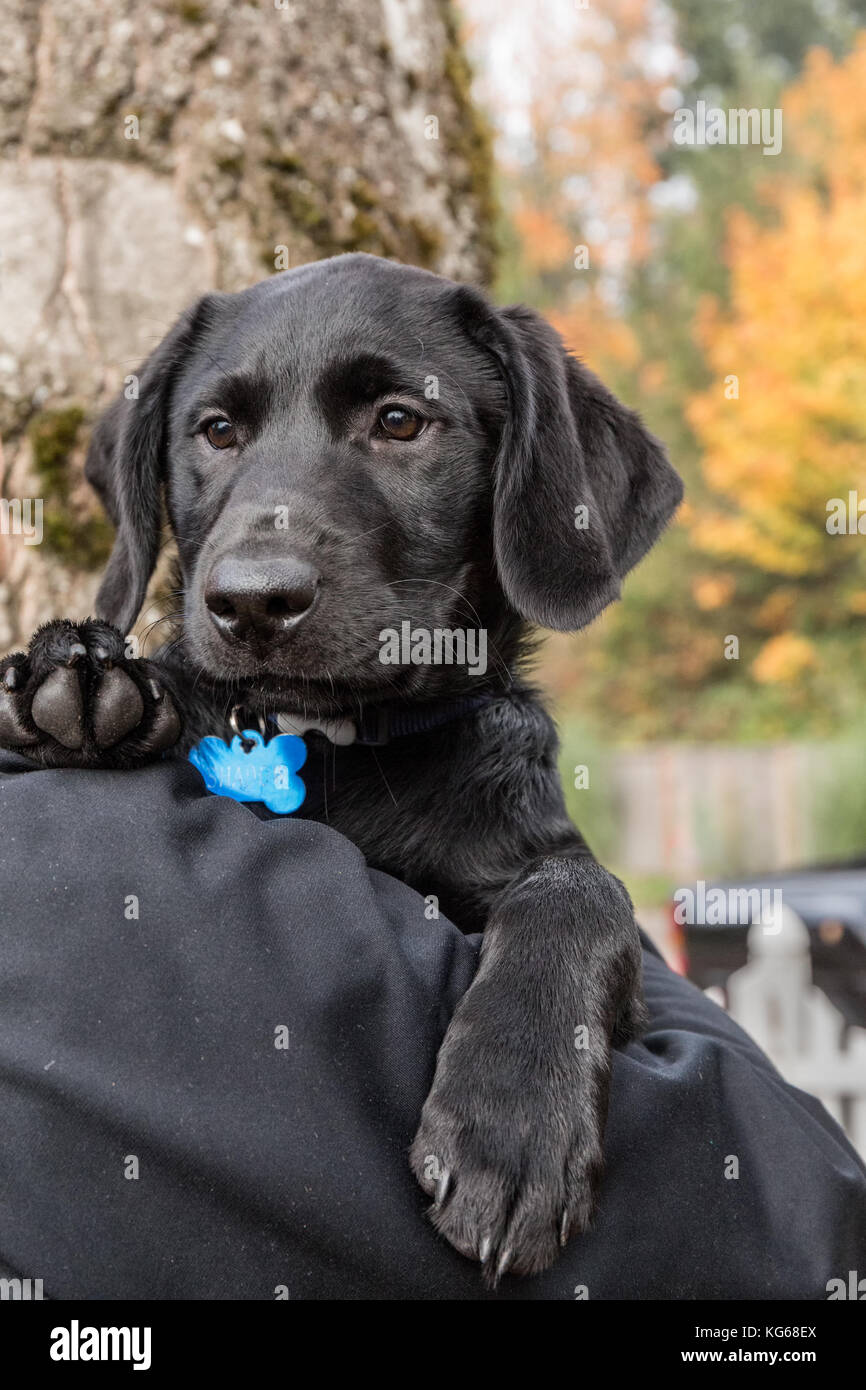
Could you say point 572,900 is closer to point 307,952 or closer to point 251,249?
point 307,952

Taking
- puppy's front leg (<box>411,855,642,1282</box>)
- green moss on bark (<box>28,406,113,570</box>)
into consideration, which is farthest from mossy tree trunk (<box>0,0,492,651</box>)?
puppy's front leg (<box>411,855,642,1282</box>)

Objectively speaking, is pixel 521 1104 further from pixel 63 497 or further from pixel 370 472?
pixel 63 497

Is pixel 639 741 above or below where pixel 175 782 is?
above

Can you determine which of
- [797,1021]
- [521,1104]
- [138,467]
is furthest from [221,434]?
[797,1021]

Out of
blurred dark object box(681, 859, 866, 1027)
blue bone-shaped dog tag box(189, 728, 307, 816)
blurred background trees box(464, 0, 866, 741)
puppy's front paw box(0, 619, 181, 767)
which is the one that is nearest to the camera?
puppy's front paw box(0, 619, 181, 767)

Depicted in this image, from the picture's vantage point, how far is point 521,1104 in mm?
1579

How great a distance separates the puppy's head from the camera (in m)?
2.19

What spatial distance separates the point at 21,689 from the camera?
1.96 m

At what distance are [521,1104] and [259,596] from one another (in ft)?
2.84

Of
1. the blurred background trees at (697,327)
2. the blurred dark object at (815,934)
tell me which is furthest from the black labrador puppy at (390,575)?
the blurred background trees at (697,327)

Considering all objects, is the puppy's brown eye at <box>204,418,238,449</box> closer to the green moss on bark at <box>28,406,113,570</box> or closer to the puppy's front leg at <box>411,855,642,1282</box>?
the green moss on bark at <box>28,406,113,570</box>

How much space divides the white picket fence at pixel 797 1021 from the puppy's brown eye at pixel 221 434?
3348mm
